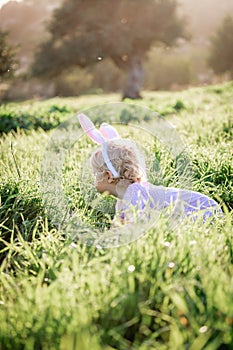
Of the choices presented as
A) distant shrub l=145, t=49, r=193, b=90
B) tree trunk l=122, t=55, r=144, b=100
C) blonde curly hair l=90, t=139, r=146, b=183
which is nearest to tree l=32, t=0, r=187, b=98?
tree trunk l=122, t=55, r=144, b=100

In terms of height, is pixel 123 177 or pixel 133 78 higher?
pixel 123 177

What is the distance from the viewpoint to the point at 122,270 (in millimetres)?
1828

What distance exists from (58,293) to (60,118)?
6.68 metres

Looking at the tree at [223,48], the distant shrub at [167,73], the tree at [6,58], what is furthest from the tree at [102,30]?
the distant shrub at [167,73]

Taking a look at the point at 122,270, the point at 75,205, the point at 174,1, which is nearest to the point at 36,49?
the point at 174,1

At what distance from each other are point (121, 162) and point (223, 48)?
34.0 m

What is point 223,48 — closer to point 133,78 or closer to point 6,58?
point 133,78

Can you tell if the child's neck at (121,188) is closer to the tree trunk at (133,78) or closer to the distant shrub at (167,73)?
the tree trunk at (133,78)

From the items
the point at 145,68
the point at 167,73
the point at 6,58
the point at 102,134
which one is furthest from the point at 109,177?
the point at 167,73

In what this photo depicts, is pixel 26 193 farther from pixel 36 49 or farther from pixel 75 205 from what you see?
pixel 36 49

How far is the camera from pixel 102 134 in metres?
3.09

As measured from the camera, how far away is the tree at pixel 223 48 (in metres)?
34.8

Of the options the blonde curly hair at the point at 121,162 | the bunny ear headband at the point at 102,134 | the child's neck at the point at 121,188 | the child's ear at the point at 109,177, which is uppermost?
the bunny ear headband at the point at 102,134

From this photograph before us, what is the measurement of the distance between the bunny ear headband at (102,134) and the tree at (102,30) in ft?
59.0
